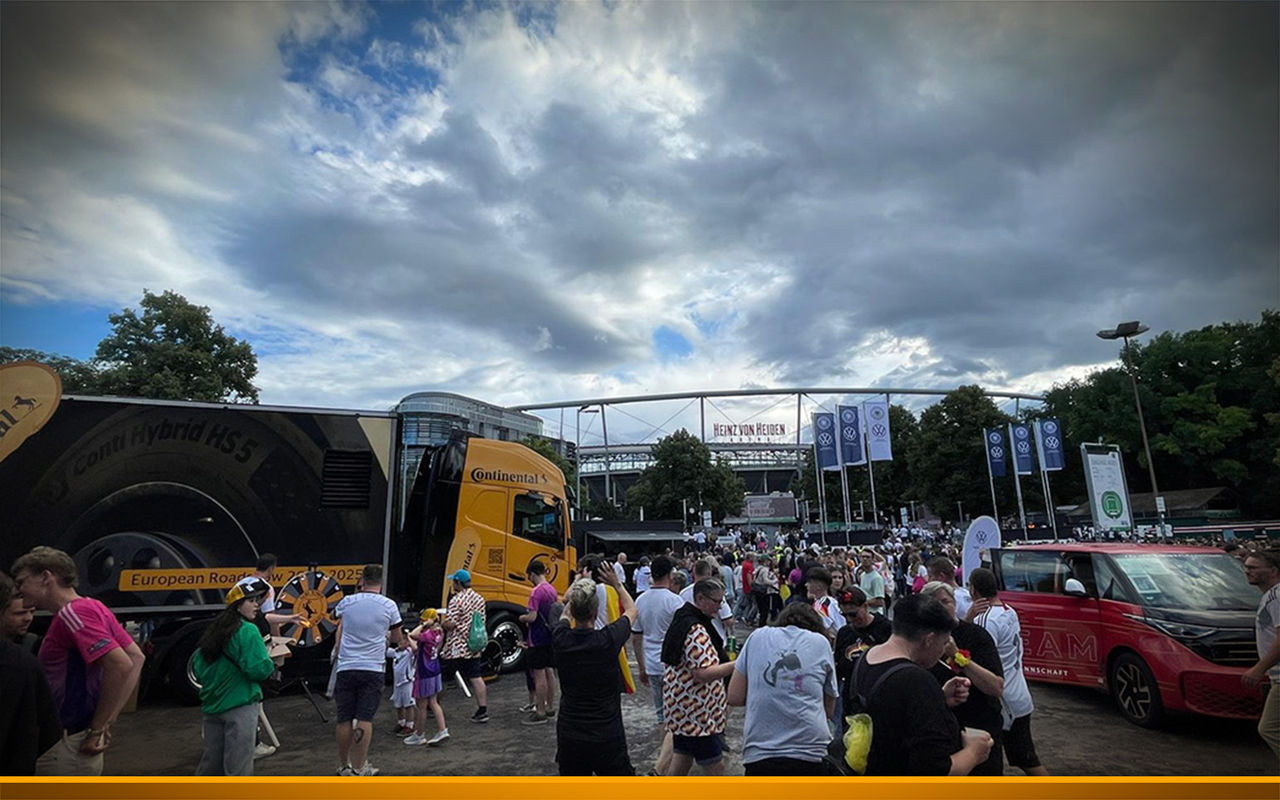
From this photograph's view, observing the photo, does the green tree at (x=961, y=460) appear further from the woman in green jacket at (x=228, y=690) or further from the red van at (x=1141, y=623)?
the woman in green jacket at (x=228, y=690)

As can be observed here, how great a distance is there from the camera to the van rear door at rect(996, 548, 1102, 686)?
6.79 metres

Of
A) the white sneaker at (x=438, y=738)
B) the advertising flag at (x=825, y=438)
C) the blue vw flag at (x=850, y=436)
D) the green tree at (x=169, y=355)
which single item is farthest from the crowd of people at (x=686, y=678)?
the advertising flag at (x=825, y=438)

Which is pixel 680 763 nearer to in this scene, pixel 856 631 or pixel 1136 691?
pixel 856 631

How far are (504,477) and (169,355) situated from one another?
1588cm

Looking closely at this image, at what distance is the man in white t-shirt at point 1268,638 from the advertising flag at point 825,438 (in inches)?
1079

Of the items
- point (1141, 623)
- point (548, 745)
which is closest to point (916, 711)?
point (548, 745)

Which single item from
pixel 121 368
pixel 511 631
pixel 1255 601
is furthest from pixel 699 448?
pixel 1255 601

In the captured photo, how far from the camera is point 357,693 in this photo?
5242 millimetres

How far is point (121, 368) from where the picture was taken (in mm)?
19453

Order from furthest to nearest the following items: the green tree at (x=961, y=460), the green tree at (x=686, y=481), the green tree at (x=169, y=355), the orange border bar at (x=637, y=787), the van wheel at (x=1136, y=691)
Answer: the green tree at (x=686, y=481), the green tree at (x=961, y=460), the green tree at (x=169, y=355), the van wheel at (x=1136, y=691), the orange border bar at (x=637, y=787)

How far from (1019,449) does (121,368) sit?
3362 centimetres

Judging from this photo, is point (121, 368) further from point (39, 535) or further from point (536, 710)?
point (536, 710)

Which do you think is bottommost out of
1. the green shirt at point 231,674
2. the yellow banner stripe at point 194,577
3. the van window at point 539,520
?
the green shirt at point 231,674

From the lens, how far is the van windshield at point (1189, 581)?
243 inches
